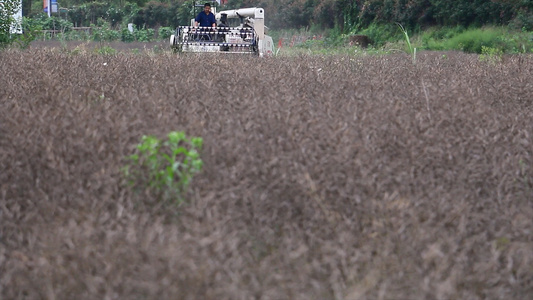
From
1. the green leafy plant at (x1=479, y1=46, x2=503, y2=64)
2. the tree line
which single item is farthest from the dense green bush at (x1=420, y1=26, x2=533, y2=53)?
the green leafy plant at (x1=479, y1=46, x2=503, y2=64)

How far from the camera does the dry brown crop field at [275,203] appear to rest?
2.82m

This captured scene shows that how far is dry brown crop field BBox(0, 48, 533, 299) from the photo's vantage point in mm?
2818

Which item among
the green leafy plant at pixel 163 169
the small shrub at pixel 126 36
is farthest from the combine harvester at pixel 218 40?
the small shrub at pixel 126 36

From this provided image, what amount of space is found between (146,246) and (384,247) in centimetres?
101

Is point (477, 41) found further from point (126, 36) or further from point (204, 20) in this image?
point (126, 36)

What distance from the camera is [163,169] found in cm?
383

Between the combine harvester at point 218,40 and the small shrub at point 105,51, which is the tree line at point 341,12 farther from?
the small shrub at point 105,51

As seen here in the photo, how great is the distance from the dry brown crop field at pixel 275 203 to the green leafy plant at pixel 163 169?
0.06 meters

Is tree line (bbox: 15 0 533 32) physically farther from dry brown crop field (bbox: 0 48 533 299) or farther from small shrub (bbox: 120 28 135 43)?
dry brown crop field (bbox: 0 48 533 299)

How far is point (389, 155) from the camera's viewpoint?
4.16 metres

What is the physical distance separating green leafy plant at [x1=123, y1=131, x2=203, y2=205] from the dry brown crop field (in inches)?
2.5

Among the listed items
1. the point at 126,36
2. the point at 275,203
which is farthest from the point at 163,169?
the point at 126,36

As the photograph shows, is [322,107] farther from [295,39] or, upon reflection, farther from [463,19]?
[295,39]

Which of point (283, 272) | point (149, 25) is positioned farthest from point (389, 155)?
Answer: point (149, 25)
